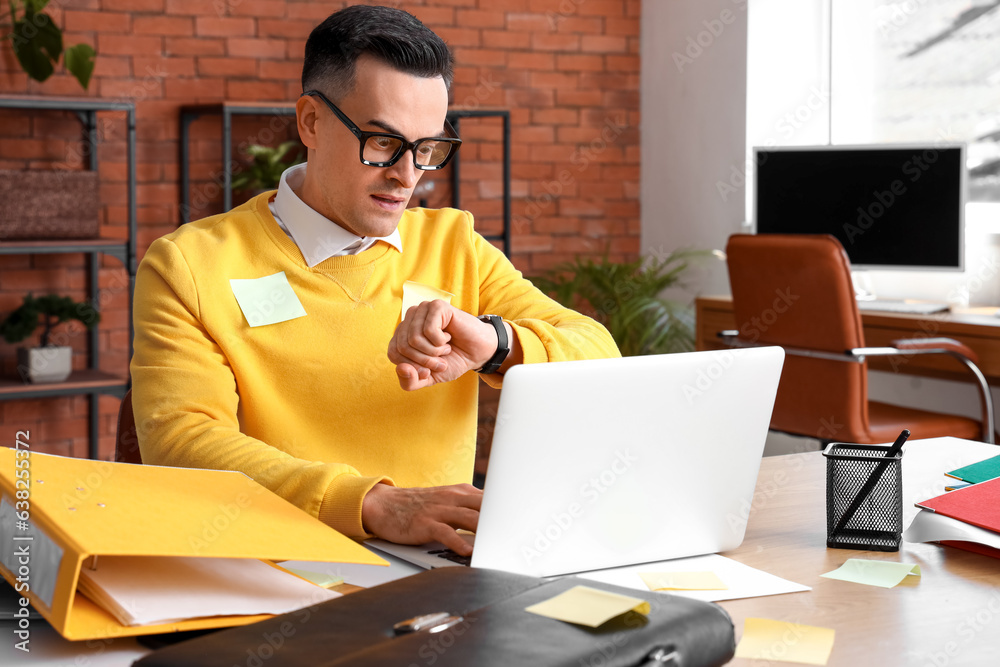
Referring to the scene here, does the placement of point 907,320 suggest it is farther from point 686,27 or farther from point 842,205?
point 686,27

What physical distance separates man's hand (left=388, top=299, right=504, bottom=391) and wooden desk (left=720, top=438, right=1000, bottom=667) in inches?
16.6

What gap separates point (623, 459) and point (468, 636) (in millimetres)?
370

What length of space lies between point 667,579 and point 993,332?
2340mm

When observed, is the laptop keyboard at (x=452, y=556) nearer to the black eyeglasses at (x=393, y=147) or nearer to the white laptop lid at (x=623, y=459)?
the white laptop lid at (x=623, y=459)

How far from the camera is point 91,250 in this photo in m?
3.46

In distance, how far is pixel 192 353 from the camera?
A: 4.71ft

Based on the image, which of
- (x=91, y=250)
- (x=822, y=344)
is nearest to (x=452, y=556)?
(x=822, y=344)

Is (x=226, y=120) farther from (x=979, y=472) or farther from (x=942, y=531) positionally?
(x=942, y=531)

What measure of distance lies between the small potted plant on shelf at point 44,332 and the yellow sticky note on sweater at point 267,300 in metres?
2.21

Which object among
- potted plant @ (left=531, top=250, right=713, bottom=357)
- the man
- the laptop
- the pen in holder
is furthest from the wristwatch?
potted plant @ (left=531, top=250, right=713, bottom=357)

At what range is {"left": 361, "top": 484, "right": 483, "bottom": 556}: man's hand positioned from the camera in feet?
3.72

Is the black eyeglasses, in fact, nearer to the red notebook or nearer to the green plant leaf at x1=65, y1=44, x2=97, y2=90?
the red notebook

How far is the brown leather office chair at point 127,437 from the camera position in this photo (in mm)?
1538

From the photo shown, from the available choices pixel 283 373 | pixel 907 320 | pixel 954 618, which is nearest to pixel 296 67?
pixel 907 320
